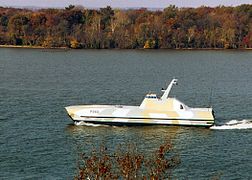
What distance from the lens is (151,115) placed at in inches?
2179

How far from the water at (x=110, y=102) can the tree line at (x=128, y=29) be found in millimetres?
41465

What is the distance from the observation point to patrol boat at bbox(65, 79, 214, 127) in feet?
181

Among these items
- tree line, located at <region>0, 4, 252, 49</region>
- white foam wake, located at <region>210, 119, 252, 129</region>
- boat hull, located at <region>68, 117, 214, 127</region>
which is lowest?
tree line, located at <region>0, 4, 252, 49</region>

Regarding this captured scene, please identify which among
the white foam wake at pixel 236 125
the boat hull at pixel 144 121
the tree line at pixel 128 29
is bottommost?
the tree line at pixel 128 29

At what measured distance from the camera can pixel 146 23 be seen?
181m

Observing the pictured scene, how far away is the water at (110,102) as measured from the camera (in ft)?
140

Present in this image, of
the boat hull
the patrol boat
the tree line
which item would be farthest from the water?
the tree line

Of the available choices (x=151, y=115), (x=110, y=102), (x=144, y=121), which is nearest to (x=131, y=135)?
(x=144, y=121)

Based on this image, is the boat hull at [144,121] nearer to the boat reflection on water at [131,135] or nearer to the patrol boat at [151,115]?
the patrol boat at [151,115]

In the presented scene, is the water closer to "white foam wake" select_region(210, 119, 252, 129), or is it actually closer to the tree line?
"white foam wake" select_region(210, 119, 252, 129)

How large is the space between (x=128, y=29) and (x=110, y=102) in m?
115

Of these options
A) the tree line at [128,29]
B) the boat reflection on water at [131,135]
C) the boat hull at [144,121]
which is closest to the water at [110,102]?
the boat reflection on water at [131,135]

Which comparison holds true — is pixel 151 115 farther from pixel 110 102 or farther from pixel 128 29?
pixel 128 29

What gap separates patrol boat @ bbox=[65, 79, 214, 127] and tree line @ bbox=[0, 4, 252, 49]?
11690 cm
